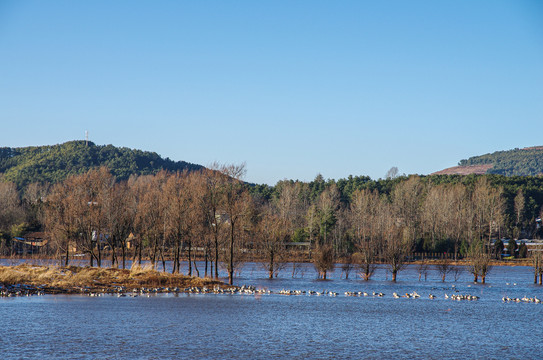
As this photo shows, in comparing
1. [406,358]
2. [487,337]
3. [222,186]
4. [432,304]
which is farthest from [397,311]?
[222,186]

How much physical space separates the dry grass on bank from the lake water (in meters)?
5.21

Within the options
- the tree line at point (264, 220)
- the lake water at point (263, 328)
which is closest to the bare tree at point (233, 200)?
the tree line at point (264, 220)

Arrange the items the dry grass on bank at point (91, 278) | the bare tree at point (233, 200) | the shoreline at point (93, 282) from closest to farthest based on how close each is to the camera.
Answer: the shoreline at point (93, 282), the dry grass on bank at point (91, 278), the bare tree at point (233, 200)

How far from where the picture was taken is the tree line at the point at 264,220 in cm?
6344

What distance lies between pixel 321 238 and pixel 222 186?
70.2 m

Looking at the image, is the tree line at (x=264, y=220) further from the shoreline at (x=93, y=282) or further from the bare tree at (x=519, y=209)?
the shoreline at (x=93, y=282)

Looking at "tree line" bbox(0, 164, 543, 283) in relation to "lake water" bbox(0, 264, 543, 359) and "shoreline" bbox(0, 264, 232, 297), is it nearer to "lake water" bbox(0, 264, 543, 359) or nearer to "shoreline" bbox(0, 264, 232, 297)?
"shoreline" bbox(0, 264, 232, 297)

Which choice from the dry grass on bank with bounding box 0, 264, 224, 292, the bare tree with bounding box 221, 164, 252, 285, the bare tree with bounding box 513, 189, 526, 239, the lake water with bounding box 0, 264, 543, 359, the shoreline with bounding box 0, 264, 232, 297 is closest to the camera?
the lake water with bounding box 0, 264, 543, 359

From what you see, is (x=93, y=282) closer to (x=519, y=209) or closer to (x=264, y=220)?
(x=264, y=220)

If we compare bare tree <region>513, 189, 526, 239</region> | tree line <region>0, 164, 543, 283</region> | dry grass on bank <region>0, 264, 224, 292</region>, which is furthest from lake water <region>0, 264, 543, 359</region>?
bare tree <region>513, 189, 526, 239</region>

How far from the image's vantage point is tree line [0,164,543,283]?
63.4 metres

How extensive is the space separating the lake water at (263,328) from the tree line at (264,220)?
16.0 metres

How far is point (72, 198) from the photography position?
215 ft

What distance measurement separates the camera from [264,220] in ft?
257
